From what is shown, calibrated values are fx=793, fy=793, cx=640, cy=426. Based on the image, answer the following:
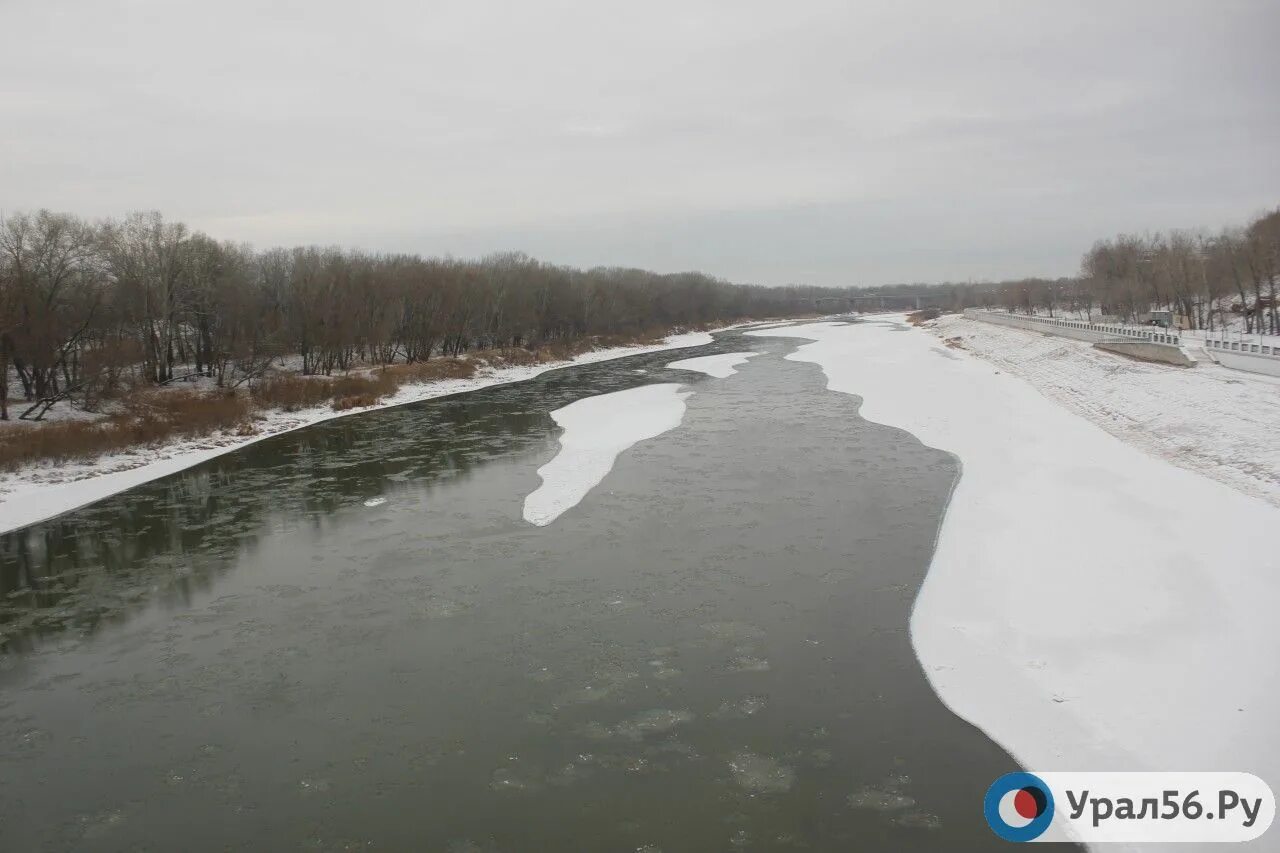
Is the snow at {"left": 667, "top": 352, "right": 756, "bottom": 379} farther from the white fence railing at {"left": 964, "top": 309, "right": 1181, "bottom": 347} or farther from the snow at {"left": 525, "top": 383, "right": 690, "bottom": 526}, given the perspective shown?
the white fence railing at {"left": 964, "top": 309, "right": 1181, "bottom": 347}

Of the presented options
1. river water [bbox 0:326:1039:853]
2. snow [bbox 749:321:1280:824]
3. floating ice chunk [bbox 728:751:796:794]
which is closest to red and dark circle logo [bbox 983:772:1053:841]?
river water [bbox 0:326:1039:853]

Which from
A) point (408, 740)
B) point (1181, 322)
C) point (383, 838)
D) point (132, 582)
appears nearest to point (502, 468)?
point (132, 582)

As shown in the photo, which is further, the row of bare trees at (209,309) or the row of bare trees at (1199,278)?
the row of bare trees at (1199,278)

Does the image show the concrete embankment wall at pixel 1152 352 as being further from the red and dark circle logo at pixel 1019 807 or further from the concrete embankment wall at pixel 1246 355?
the red and dark circle logo at pixel 1019 807

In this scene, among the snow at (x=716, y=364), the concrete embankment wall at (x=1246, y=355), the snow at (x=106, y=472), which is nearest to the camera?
the snow at (x=106, y=472)

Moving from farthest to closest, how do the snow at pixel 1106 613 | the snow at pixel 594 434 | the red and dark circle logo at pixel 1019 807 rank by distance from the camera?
the snow at pixel 594 434 → the snow at pixel 1106 613 → the red and dark circle logo at pixel 1019 807

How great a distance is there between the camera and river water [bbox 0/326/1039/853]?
7.34 metres

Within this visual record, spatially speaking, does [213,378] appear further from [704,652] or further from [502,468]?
[704,652]

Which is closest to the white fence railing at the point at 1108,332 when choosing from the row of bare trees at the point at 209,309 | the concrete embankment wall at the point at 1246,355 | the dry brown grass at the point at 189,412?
the concrete embankment wall at the point at 1246,355

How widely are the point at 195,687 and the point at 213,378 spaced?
38053 mm

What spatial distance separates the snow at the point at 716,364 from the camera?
4887 centimetres

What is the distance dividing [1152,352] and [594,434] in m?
26.6

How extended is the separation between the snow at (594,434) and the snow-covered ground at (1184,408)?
48.0 feet

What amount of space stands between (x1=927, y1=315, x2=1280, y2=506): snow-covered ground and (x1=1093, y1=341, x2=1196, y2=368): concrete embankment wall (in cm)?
58
